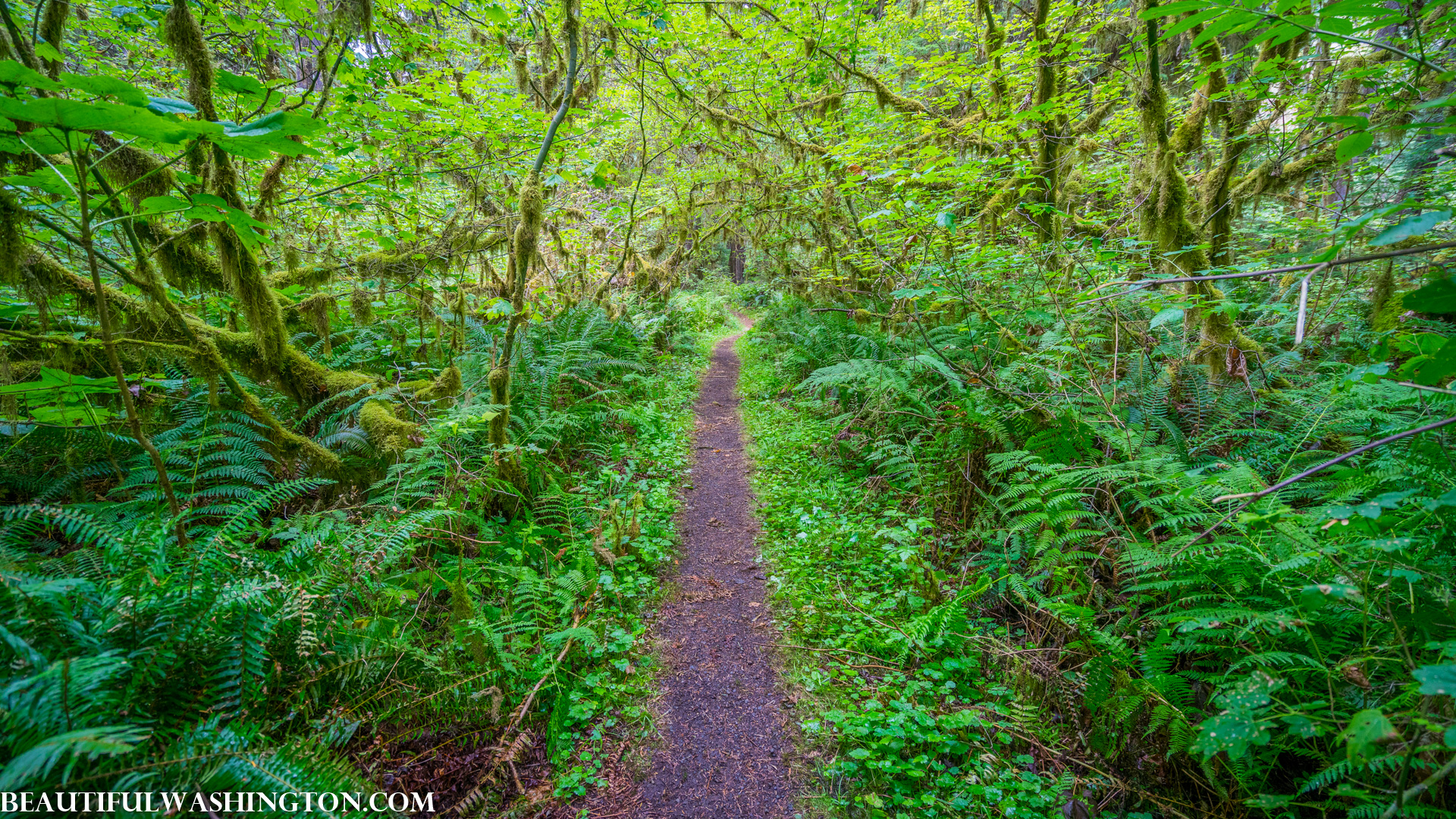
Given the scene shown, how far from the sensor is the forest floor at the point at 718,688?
8.38 ft

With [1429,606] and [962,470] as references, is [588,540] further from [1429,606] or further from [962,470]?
[1429,606]

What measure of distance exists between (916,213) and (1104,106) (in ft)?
9.06

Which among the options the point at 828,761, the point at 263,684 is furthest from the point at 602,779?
the point at 263,684

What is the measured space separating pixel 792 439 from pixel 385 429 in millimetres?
4603

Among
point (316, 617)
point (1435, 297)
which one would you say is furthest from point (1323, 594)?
point (316, 617)

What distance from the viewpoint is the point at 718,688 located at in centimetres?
321

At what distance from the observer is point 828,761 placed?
8.74ft

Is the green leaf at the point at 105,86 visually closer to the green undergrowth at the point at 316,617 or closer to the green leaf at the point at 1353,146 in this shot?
the green undergrowth at the point at 316,617

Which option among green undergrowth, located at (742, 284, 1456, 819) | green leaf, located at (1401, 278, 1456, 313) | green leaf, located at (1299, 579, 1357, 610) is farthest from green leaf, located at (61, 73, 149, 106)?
green leaf, located at (1299, 579, 1357, 610)

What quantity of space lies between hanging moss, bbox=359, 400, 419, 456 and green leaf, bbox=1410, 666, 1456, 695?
5388 mm

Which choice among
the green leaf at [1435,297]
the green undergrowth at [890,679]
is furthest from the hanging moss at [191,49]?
the green leaf at [1435,297]

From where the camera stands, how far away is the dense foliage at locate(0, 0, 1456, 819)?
72.3 inches

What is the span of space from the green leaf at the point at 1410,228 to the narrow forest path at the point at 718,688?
2909mm

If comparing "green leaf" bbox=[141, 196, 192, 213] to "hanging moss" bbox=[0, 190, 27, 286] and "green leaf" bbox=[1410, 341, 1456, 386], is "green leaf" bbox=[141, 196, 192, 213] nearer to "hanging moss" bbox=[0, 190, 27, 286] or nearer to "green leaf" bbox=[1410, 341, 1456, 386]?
"hanging moss" bbox=[0, 190, 27, 286]
